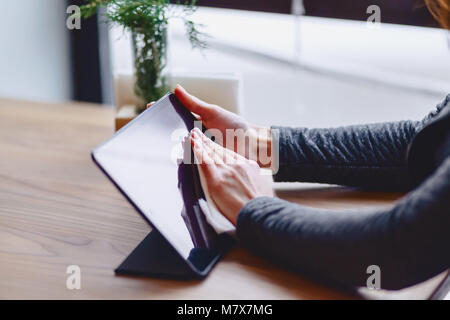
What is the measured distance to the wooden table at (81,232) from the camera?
662 mm

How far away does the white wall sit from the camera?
1938mm

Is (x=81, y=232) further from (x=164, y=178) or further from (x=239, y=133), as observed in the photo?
(x=239, y=133)

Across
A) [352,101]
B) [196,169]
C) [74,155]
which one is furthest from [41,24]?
[352,101]

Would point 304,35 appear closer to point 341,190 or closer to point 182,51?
point 182,51

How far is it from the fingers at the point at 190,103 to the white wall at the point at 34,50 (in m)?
1.16

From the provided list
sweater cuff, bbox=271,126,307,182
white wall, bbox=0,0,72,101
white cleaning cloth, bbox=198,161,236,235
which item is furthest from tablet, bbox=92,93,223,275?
white wall, bbox=0,0,72,101

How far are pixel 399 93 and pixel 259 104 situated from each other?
0.84 m

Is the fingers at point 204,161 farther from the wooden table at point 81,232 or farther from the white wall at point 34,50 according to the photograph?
the white wall at point 34,50

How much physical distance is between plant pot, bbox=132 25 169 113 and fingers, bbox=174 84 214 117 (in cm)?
20

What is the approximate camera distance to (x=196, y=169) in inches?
31.6

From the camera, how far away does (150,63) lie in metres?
1.07

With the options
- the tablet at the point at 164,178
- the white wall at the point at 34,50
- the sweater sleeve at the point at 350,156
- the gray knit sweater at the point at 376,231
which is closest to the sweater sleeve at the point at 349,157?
the sweater sleeve at the point at 350,156

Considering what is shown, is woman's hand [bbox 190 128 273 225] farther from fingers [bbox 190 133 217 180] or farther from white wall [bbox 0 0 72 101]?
white wall [bbox 0 0 72 101]

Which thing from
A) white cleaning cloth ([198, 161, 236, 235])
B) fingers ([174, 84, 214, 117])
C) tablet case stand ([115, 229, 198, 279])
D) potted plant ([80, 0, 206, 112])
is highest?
potted plant ([80, 0, 206, 112])
